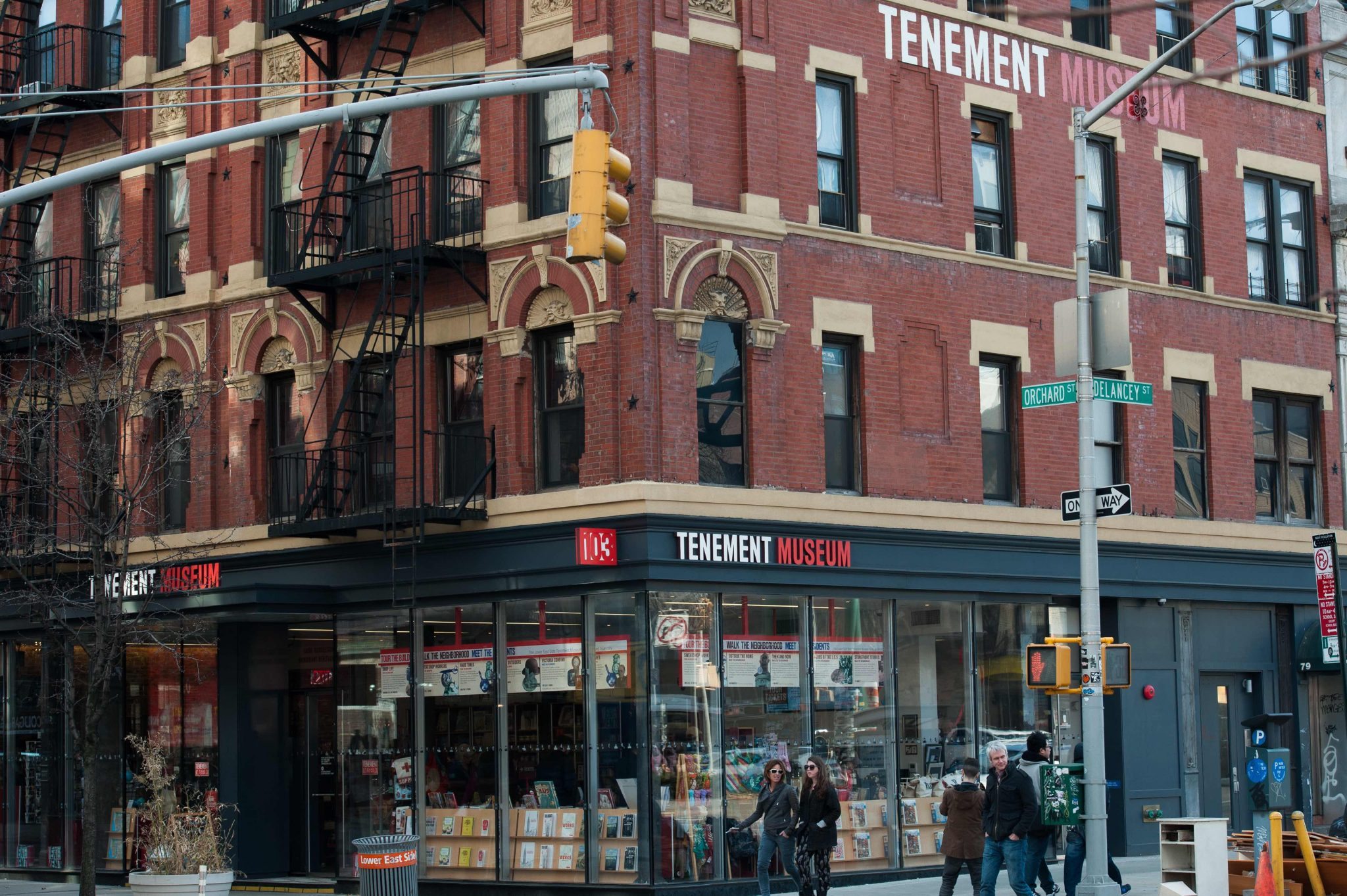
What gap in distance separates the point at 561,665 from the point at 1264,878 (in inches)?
344

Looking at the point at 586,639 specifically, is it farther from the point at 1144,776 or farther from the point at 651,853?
the point at 1144,776

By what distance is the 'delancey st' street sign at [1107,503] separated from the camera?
18.2 metres

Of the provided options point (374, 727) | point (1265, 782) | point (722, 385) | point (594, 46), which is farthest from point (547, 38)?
point (1265, 782)

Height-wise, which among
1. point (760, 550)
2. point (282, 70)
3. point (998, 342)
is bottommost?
point (760, 550)

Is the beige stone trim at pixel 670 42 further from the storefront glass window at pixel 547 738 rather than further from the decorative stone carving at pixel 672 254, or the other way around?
the storefront glass window at pixel 547 738

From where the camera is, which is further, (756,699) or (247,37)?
(247,37)

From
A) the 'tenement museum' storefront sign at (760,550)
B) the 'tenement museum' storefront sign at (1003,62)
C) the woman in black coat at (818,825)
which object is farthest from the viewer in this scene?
the 'tenement museum' storefront sign at (1003,62)

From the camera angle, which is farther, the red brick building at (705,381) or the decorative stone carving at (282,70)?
the decorative stone carving at (282,70)

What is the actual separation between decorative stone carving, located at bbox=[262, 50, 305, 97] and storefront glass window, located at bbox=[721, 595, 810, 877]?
9.88 metres

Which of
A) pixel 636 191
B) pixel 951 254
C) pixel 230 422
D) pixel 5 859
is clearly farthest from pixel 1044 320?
pixel 5 859

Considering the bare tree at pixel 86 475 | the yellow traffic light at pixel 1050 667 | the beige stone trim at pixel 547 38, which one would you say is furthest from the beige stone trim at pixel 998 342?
the bare tree at pixel 86 475

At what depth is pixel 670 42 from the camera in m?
21.3

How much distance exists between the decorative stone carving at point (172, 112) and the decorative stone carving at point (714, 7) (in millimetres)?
8617

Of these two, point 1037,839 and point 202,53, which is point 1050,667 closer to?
point 1037,839
